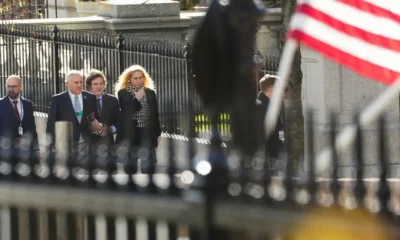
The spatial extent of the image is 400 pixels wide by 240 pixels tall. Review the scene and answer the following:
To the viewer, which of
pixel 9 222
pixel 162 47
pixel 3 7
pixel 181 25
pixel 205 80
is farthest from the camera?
pixel 3 7

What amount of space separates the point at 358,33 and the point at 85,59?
9.64 meters

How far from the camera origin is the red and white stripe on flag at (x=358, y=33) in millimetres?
8391

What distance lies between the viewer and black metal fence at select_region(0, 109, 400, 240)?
11.5ft

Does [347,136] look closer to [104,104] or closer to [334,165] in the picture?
[334,165]

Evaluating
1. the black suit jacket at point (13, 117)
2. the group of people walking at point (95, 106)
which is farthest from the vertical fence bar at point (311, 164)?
the black suit jacket at point (13, 117)

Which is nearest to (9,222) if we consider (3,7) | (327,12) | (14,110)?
(327,12)

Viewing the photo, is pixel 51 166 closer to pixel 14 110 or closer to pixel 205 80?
pixel 205 80

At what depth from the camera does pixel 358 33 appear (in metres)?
8.90

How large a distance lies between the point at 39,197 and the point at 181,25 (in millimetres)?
16810

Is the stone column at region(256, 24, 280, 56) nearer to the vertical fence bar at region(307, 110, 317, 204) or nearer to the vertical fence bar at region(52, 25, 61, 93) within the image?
the vertical fence bar at region(52, 25, 61, 93)

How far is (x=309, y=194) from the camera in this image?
3.58 meters

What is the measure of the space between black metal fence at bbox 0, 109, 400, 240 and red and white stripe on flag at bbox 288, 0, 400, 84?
13.6 feet

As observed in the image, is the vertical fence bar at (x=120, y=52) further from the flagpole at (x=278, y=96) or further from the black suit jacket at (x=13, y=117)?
the flagpole at (x=278, y=96)

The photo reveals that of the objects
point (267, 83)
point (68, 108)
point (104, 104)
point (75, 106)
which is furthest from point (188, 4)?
point (267, 83)
